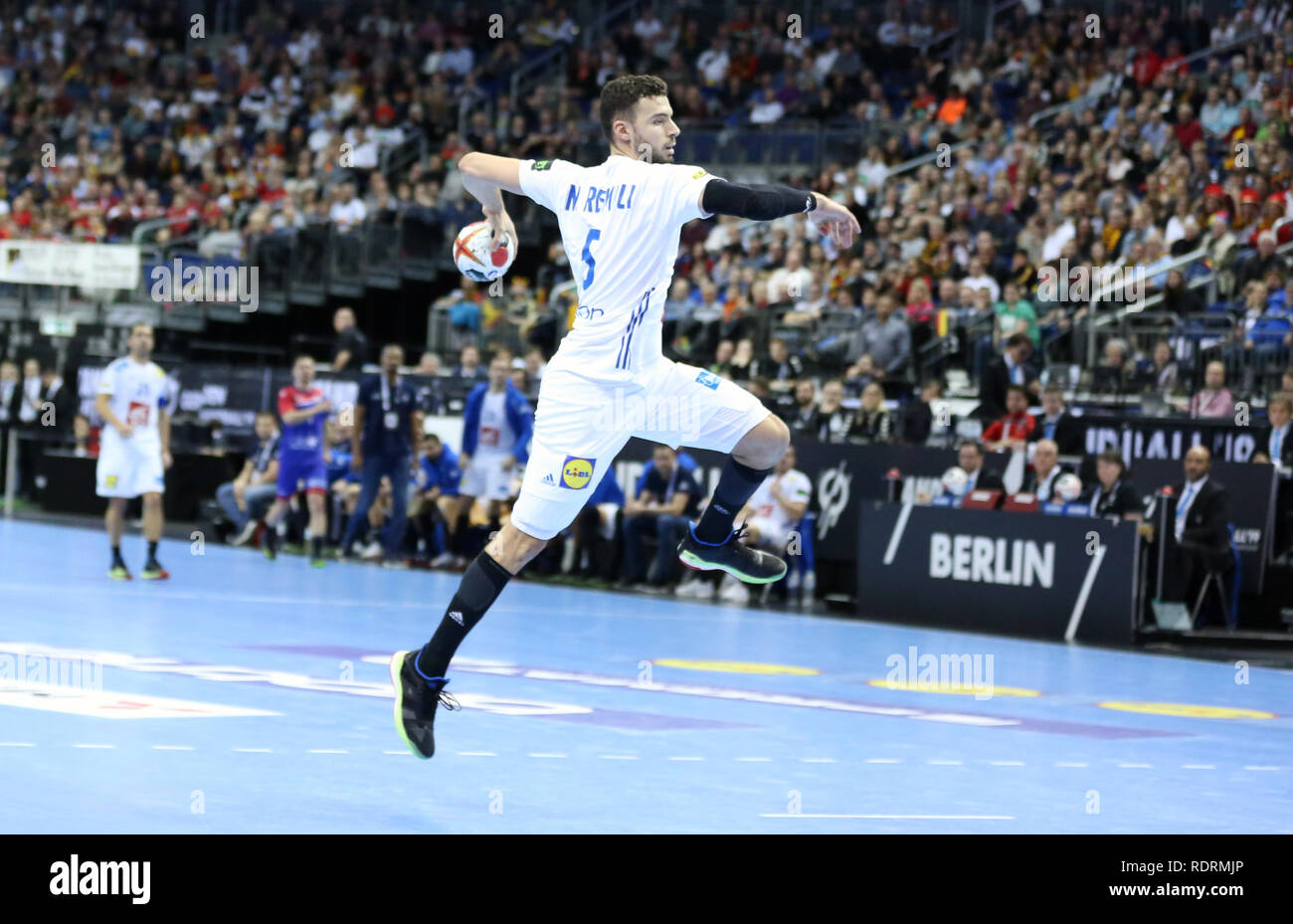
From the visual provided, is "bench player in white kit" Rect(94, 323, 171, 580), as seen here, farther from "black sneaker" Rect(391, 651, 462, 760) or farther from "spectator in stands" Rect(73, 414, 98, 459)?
"black sneaker" Rect(391, 651, 462, 760)

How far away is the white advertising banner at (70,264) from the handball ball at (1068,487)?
14237 mm

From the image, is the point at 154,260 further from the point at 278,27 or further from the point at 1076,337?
the point at 1076,337

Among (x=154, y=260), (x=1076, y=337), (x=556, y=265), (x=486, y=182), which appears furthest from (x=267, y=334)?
(x=486, y=182)

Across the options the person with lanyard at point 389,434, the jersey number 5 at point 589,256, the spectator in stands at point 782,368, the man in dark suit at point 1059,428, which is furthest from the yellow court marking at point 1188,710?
the person with lanyard at point 389,434

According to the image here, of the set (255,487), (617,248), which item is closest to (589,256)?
(617,248)

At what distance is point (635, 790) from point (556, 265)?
18.4m

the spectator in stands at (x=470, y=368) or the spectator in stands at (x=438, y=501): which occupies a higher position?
the spectator in stands at (x=470, y=368)

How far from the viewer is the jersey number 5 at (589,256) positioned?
720 cm

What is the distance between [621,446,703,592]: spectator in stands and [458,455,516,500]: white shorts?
4.69ft

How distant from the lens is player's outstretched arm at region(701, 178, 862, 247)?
6668 mm

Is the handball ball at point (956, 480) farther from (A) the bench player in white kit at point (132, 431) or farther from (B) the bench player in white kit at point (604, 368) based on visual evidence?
(B) the bench player in white kit at point (604, 368)

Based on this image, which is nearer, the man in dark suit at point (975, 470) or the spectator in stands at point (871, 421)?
the man in dark suit at point (975, 470)

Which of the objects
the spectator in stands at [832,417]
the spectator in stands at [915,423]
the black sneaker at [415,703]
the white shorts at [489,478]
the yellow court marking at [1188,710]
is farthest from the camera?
the white shorts at [489,478]

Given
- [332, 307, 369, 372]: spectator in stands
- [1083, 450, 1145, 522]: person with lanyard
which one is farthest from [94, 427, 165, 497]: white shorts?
[1083, 450, 1145, 522]: person with lanyard
